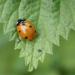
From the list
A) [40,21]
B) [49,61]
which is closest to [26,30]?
[40,21]

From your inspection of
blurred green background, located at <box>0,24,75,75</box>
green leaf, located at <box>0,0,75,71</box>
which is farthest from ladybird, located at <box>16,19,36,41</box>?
blurred green background, located at <box>0,24,75,75</box>

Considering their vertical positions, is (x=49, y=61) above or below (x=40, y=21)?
below

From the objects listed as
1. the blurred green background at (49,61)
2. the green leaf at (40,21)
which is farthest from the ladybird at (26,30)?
the blurred green background at (49,61)

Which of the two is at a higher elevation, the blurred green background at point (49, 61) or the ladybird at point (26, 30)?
the ladybird at point (26, 30)

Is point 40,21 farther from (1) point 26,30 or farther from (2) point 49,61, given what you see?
(2) point 49,61

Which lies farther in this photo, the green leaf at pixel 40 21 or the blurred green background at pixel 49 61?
the blurred green background at pixel 49 61

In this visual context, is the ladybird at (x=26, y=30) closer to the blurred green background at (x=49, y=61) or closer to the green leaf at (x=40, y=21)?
the green leaf at (x=40, y=21)

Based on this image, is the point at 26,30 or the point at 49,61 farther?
the point at 49,61

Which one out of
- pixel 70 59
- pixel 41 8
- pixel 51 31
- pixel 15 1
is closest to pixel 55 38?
pixel 51 31
